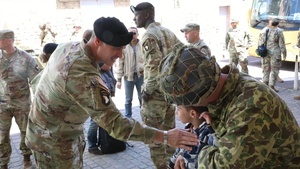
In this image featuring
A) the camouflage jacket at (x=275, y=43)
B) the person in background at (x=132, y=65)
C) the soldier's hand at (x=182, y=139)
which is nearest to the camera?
the soldier's hand at (x=182, y=139)

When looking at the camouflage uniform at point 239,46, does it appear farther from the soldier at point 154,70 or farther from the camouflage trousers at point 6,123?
the camouflage trousers at point 6,123

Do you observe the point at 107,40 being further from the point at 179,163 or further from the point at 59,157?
the point at 59,157

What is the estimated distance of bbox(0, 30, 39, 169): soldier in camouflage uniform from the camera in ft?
15.4

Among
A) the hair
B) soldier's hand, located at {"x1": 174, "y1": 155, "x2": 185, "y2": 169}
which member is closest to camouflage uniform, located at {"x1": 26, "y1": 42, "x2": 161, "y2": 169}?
soldier's hand, located at {"x1": 174, "y1": 155, "x2": 185, "y2": 169}

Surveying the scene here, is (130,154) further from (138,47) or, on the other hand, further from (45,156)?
(45,156)

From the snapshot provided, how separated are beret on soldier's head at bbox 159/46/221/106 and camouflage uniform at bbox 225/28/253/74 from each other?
859cm

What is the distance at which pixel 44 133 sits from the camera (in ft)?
8.98

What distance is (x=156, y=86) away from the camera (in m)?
4.10

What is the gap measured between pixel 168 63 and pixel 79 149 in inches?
67.2

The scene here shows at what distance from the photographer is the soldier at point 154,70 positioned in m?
4.06

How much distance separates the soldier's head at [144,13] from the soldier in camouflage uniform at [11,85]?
1666mm

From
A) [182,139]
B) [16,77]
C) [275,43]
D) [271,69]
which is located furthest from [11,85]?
[275,43]

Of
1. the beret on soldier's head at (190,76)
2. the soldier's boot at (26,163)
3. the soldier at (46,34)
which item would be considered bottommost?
the soldier's boot at (26,163)

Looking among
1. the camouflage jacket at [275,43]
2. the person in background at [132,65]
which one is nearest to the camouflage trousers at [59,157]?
the person in background at [132,65]
